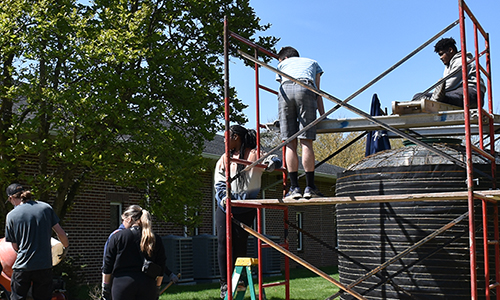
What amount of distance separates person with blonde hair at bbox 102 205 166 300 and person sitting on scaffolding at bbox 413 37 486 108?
130 inches

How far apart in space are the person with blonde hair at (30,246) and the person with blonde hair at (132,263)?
1.60 meters

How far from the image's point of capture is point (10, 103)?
40.6 feet

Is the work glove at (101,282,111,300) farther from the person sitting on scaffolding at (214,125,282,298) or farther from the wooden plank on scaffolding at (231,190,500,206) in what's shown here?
the wooden plank on scaffolding at (231,190,500,206)

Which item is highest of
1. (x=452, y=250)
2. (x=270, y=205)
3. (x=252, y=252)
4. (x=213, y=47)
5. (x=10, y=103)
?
(x=213, y=47)

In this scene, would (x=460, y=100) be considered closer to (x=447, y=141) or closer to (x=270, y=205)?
(x=447, y=141)

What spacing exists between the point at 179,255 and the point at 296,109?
12.5m

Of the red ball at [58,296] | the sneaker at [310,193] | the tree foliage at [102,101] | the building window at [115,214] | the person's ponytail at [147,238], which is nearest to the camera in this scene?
the sneaker at [310,193]

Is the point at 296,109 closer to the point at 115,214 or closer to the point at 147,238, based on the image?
the point at 147,238

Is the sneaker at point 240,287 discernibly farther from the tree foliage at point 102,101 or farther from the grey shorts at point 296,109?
the tree foliage at point 102,101

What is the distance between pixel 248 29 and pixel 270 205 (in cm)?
947

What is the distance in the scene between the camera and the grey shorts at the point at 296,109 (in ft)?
19.1

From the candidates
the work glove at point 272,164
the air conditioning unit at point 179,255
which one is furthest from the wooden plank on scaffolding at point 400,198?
the air conditioning unit at point 179,255

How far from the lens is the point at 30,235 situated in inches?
293

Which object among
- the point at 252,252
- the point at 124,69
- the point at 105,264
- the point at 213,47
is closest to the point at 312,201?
the point at 105,264
